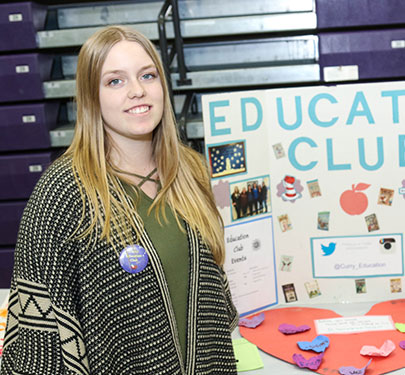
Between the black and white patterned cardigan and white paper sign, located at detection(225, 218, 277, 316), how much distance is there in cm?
45

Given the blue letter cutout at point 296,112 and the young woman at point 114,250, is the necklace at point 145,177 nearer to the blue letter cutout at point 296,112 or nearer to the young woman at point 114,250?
the young woman at point 114,250

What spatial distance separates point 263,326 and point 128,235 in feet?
2.29

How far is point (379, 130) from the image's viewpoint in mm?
1777

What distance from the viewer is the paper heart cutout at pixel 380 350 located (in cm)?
154

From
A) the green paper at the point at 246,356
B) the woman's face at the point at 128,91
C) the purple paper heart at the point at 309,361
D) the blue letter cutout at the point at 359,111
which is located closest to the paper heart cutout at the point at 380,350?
the purple paper heart at the point at 309,361

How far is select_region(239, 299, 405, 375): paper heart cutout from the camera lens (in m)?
1.52

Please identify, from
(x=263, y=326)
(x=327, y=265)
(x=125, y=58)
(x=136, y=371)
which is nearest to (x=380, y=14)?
(x=327, y=265)

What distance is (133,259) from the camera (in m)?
1.23

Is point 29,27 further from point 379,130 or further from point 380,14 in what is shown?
point 379,130

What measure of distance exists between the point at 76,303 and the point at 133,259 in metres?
0.15

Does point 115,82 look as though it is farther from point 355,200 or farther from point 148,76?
point 355,200

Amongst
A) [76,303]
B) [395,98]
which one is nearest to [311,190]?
[395,98]

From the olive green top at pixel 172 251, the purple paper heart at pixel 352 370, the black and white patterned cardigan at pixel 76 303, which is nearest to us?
the black and white patterned cardigan at pixel 76 303

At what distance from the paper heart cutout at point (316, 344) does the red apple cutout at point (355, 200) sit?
42cm
